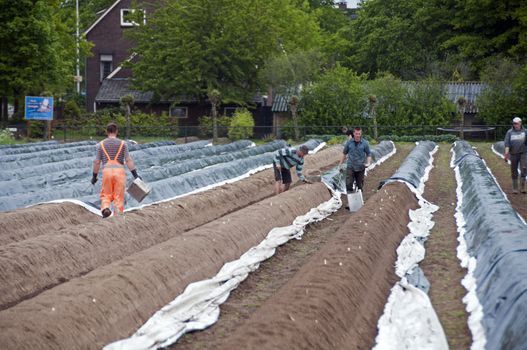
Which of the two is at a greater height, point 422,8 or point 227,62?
point 422,8

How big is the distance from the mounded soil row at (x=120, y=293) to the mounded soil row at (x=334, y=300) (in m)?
1.33

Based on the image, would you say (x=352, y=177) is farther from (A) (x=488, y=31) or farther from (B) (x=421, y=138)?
(A) (x=488, y=31)

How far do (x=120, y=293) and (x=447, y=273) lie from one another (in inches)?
169

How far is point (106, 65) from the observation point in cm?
5366

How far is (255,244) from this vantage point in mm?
11031

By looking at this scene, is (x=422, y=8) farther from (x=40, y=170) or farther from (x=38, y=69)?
(x=40, y=170)

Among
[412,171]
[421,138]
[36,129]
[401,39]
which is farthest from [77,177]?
[401,39]

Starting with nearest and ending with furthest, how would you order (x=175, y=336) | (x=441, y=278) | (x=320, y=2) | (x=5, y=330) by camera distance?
1. (x=5, y=330)
2. (x=175, y=336)
3. (x=441, y=278)
4. (x=320, y=2)

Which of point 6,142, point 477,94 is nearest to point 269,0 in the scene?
point 477,94

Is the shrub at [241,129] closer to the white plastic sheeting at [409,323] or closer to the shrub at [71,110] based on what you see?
the shrub at [71,110]

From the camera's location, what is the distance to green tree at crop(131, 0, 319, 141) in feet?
140

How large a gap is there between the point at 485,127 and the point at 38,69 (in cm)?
2252

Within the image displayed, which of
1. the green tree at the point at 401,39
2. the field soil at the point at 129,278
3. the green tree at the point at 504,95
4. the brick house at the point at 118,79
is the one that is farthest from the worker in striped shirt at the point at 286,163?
the green tree at the point at 401,39

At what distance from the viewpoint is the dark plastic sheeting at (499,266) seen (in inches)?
250
